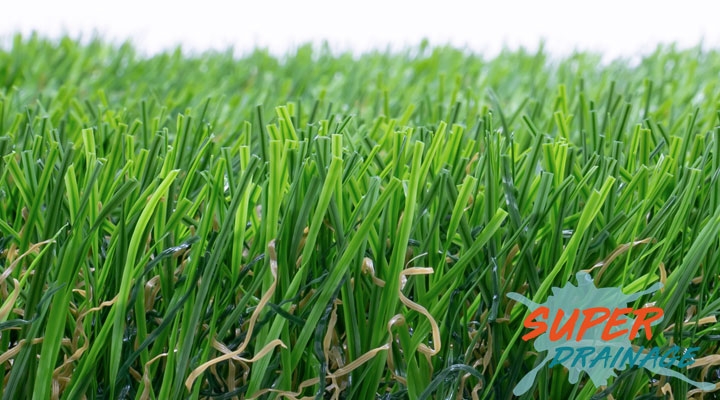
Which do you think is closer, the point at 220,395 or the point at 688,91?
the point at 220,395

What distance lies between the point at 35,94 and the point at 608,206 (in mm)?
1525

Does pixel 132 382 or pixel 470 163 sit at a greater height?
pixel 470 163

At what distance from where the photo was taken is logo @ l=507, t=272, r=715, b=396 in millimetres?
791

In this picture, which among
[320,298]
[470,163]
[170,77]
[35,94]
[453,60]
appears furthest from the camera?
[453,60]

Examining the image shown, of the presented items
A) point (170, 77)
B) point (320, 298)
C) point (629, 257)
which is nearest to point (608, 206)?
point (629, 257)

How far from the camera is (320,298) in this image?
752mm

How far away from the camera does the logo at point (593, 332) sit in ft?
2.60

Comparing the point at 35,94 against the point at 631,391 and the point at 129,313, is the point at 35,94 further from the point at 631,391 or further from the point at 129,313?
the point at 631,391

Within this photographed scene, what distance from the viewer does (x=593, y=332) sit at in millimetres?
810

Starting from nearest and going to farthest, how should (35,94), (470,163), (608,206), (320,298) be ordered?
(320,298)
(608,206)
(470,163)
(35,94)

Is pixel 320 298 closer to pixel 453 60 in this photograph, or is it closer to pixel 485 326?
pixel 485 326

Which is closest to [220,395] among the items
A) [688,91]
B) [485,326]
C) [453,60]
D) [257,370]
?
[257,370]

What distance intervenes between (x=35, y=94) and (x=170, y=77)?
1.61 ft

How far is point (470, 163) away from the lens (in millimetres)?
1045
